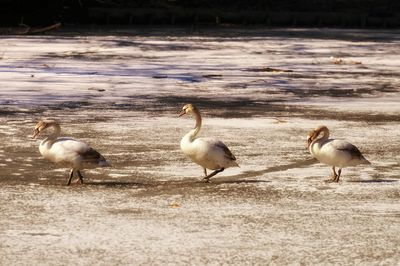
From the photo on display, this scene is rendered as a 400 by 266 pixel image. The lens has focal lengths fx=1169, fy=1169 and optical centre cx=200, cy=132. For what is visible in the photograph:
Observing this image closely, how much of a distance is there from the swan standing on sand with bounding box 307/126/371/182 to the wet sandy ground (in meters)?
0.19

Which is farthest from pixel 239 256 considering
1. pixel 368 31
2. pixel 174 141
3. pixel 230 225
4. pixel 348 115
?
pixel 368 31

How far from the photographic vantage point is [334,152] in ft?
36.1

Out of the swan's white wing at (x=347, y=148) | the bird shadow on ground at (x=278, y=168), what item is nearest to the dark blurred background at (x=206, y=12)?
the bird shadow on ground at (x=278, y=168)

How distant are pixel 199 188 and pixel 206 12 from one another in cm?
3937

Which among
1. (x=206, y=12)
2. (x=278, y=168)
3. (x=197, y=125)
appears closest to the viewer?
(x=197, y=125)

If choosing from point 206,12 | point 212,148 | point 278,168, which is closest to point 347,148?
point 278,168

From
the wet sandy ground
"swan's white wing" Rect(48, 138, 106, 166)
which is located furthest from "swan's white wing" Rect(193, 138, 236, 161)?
"swan's white wing" Rect(48, 138, 106, 166)

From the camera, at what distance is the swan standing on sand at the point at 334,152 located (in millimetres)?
11008

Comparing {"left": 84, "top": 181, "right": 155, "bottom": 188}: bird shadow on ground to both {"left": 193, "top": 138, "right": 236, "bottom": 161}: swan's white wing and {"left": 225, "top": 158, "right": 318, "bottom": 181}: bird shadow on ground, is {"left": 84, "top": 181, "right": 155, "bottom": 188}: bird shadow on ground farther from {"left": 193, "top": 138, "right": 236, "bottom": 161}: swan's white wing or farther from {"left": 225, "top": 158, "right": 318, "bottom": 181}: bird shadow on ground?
{"left": 225, "top": 158, "right": 318, "bottom": 181}: bird shadow on ground

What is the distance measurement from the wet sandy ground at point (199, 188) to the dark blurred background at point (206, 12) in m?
25.5

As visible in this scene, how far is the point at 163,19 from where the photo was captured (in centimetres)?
4806

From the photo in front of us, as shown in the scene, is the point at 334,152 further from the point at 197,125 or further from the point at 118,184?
the point at 118,184

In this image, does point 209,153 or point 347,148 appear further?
point 347,148

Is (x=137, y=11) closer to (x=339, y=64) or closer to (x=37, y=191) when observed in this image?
(x=339, y=64)
